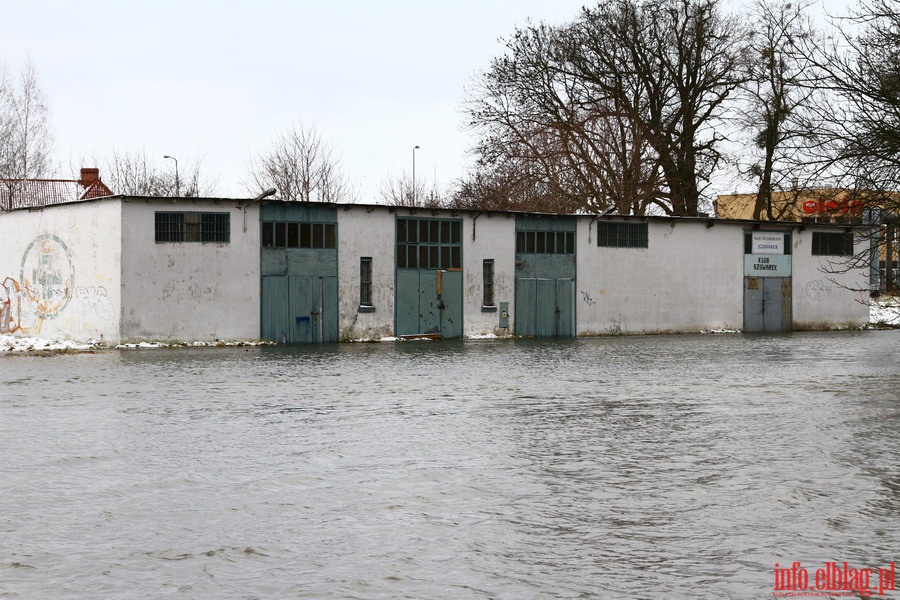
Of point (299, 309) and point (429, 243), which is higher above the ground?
point (429, 243)

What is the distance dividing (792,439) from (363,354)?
54.7ft

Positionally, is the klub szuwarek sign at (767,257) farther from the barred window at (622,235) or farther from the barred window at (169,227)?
the barred window at (169,227)

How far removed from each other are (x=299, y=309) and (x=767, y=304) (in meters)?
19.0

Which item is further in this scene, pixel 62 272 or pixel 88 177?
pixel 88 177

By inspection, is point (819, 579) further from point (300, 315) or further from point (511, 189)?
point (511, 189)

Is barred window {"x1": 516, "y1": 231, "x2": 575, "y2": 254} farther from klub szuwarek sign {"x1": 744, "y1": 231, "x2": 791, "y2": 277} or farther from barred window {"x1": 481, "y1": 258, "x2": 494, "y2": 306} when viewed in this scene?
klub szuwarek sign {"x1": 744, "y1": 231, "x2": 791, "y2": 277}

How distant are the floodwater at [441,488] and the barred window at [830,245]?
26385 mm

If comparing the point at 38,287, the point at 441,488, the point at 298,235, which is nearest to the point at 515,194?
the point at 298,235

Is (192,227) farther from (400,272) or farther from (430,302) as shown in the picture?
(430,302)

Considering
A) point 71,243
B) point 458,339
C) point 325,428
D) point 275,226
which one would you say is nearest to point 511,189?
point 458,339

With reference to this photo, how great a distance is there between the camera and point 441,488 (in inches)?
348

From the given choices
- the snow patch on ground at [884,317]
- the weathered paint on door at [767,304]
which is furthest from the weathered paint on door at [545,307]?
the snow patch on ground at [884,317]

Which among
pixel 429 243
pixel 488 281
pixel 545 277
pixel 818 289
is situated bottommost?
pixel 818 289

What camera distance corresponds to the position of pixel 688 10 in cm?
4600
